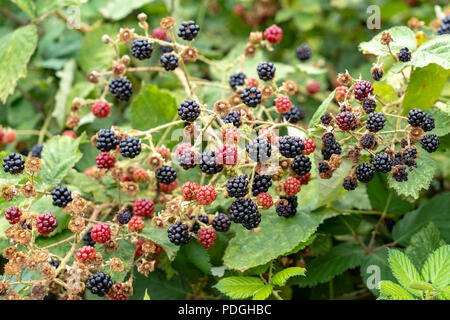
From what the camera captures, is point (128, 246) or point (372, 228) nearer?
point (128, 246)

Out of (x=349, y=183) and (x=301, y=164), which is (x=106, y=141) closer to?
(x=301, y=164)

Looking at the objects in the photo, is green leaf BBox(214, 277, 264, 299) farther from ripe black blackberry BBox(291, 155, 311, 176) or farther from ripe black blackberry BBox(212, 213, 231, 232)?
ripe black blackberry BBox(291, 155, 311, 176)

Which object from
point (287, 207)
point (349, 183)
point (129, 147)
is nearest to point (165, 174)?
point (129, 147)

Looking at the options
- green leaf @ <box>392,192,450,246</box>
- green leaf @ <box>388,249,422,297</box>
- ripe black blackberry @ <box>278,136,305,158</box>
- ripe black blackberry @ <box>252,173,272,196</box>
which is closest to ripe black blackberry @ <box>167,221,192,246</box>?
ripe black blackberry @ <box>252,173,272,196</box>
